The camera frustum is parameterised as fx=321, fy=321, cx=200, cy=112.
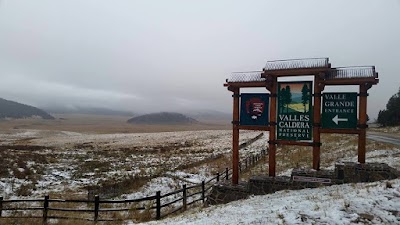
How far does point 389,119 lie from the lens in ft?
199

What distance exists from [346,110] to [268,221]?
Answer: 5.88 meters

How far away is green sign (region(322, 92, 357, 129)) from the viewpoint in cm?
1121

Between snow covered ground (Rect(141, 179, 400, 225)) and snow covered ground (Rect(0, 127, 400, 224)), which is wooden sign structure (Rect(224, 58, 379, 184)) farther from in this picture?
snow covered ground (Rect(141, 179, 400, 225))

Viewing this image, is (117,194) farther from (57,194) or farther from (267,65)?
(267,65)

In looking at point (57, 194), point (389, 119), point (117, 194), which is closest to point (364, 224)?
point (117, 194)

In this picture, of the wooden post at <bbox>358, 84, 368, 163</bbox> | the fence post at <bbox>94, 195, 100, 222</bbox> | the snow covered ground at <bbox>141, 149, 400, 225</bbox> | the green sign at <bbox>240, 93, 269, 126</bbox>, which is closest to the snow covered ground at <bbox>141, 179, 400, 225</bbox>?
the snow covered ground at <bbox>141, 149, 400, 225</bbox>

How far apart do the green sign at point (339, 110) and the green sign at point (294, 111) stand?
0.54 meters

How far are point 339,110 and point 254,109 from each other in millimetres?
3030

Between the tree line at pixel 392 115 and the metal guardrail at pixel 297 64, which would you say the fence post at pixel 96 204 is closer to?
the metal guardrail at pixel 297 64

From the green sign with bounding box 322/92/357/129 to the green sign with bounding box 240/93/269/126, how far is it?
2.09 m

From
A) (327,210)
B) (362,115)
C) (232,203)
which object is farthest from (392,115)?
(327,210)

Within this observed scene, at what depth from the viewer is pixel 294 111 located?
11836mm

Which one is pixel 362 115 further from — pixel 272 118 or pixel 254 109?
pixel 254 109

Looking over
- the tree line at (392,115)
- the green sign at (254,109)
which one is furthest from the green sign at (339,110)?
the tree line at (392,115)
